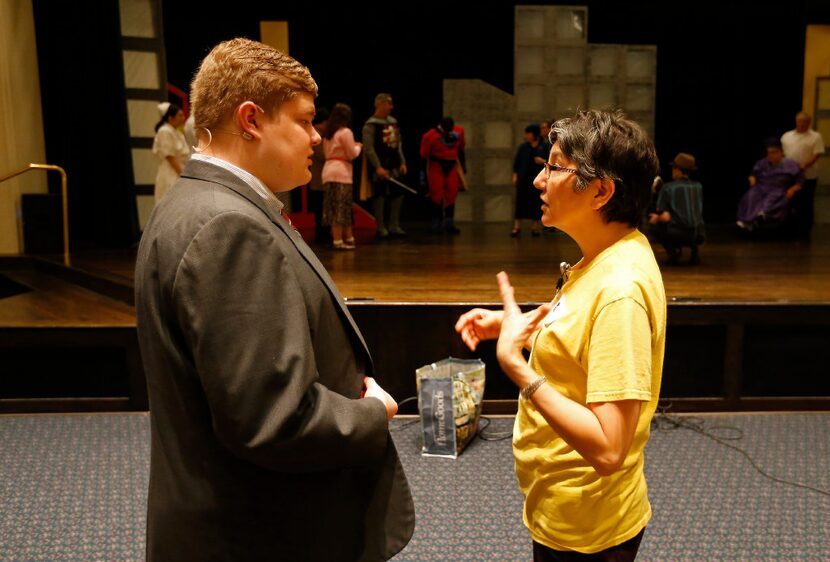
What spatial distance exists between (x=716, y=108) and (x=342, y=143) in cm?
616

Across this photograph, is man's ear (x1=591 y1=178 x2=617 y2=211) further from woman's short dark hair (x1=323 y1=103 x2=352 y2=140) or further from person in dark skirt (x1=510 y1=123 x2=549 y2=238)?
person in dark skirt (x1=510 y1=123 x2=549 y2=238)

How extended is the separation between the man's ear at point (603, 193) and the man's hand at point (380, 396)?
0.49 m

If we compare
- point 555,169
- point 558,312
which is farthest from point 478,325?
point 555,169

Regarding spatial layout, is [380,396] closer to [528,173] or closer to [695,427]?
[695,427]

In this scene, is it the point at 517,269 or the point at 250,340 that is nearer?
the point at 250,340

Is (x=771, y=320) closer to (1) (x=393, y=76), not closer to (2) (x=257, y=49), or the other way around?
(2) (x=257, y=49)

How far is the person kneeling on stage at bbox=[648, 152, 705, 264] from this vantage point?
5730mm

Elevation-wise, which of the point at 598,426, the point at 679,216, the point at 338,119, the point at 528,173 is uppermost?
the point at 338,119

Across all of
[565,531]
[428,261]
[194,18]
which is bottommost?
[428,261]

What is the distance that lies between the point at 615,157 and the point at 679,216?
482cm

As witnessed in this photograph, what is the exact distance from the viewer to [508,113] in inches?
376

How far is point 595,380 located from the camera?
3.98 feet

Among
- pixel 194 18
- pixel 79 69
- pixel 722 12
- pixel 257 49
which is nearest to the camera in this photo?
pixel 257 49

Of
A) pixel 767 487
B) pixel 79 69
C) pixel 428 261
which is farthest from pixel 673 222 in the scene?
pixel 79 69
